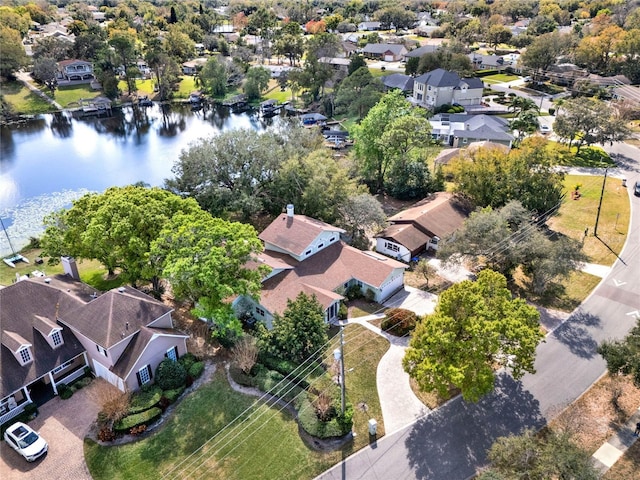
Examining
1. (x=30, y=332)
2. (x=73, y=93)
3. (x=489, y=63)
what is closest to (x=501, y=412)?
(x=30, y=332)

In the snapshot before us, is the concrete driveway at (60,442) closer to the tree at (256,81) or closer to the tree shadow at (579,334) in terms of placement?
the tree shadow at (579,334)

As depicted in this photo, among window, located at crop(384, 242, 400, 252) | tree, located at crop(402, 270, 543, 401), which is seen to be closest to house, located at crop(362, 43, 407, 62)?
window, located at crop(384, 242, 400, 252)

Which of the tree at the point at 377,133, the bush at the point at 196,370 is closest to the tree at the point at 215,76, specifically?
the tree at the point at 377,133

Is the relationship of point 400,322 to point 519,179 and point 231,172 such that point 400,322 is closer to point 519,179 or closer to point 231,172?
point 519,179

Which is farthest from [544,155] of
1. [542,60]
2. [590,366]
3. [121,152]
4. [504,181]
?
[542,60]

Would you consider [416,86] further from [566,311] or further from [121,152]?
[566,311]

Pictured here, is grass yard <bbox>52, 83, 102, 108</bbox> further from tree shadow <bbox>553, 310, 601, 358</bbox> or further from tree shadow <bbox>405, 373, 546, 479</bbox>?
tree shadow <bbox>553, 310, 601, 358</bbox>
